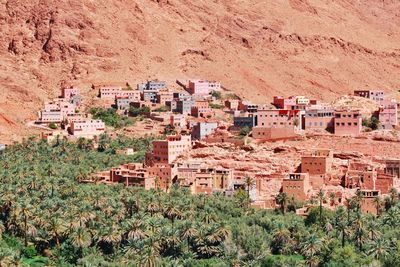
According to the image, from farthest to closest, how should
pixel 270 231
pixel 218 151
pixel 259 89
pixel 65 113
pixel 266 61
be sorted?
pixel 266 61
pixel 259 89
pixel 65 113
pixel 218 151
pixel 270 231

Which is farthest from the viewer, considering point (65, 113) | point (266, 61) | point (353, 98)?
point (266, 61)

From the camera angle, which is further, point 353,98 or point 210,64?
point 210,64

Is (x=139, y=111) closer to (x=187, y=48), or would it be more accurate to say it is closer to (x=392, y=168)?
(x=187, y=48)

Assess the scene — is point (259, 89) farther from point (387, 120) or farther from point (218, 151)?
point (218, 151)

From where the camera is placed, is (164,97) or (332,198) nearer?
(332,198)

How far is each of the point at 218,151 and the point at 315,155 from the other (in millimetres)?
7444

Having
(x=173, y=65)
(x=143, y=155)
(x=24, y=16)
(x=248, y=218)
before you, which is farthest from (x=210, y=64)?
(x=248, y=218)

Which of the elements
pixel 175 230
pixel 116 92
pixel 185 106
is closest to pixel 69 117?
pixel 116 92

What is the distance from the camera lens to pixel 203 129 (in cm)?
7012

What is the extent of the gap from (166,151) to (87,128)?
20.0 m

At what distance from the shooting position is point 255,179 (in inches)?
2183

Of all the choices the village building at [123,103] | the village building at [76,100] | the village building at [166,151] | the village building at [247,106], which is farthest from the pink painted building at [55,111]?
the village building at [166,151]

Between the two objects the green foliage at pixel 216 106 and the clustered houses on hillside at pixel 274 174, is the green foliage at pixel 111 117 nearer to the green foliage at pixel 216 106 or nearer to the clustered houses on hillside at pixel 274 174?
the clustered houses on hillside at pixel 274 174

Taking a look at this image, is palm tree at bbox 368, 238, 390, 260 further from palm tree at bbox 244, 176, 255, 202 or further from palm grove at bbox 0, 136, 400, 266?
palm tree at bbox 244, 176, 255, 202
